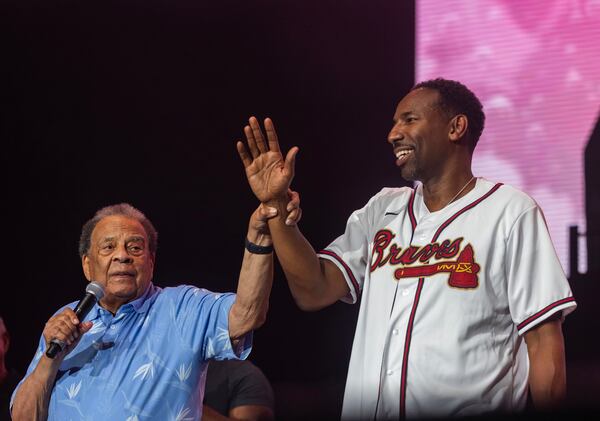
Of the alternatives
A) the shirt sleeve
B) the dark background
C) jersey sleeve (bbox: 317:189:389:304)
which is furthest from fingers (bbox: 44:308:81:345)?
the dark background

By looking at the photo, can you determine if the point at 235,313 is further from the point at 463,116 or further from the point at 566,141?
the point at 566,141

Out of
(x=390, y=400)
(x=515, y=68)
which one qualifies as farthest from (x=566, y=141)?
(x=390, y=400)

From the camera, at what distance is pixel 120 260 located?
2477 mm

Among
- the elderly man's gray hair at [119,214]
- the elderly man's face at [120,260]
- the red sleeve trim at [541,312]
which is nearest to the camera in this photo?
the red sleeve trim at [541,312]

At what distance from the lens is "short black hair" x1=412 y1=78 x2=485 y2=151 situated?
2.29 meters

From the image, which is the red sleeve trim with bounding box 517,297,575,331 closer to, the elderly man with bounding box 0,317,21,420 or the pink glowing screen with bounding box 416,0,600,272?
the pink glowing screen with bounding box 416,0,600,272

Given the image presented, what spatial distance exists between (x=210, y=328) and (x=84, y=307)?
34cm

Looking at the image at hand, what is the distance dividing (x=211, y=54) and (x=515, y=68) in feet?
4.31

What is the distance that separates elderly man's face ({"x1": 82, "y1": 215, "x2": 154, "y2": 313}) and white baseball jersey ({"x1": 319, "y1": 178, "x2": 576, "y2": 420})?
0.67 meters

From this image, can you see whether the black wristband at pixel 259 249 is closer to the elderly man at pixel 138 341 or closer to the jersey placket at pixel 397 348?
the elderly man at pixel 138 341

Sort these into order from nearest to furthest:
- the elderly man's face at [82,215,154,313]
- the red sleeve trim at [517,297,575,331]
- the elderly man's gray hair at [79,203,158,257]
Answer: the red sleeve trim at [517,297,575,331], the elderly man's face at [82,215,154,313], the elderly man's gray hair at [79,203,158,257]

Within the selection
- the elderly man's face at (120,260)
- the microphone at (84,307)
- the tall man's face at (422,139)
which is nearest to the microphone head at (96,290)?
the microphone at (84,307)

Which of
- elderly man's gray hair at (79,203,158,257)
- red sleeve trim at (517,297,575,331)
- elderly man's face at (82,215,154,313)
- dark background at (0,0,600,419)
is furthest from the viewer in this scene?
dark background at (0,0,600,419)

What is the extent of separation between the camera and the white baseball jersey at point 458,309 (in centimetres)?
200
